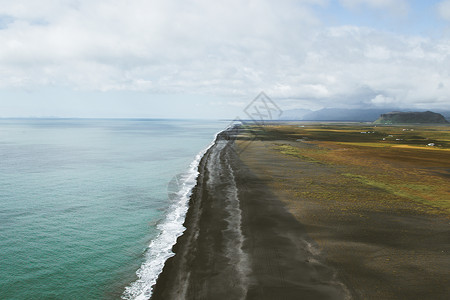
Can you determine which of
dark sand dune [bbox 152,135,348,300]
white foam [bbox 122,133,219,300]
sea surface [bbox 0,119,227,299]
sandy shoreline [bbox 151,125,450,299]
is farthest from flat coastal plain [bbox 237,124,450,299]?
sea surface [bbox 0,119,227,299]

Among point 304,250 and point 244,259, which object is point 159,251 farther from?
point 304,250

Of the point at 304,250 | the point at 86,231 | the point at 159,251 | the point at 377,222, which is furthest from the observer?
the point at 377,222

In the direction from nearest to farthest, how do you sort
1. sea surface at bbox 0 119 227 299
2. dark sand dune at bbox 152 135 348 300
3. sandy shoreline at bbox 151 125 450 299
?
dark sand dune at bbox 152 135 348 300 → sandy shoreline at bbox 151 125 450 299 → sea surface at bbox 0 119 227 299

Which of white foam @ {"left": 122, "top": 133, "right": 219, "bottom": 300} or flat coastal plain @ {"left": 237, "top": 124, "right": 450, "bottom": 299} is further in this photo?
flat coastal plain @ {"left": 237, "top": 124, "right": 450, "bottom": 299}

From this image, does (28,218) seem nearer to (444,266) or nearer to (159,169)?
(159,169)

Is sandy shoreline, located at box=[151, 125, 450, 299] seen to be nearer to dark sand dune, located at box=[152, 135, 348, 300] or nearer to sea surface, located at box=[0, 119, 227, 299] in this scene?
dark sand dune, located at box=[152, 135, 348, 300]

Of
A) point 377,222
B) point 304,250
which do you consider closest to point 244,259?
point 304,250

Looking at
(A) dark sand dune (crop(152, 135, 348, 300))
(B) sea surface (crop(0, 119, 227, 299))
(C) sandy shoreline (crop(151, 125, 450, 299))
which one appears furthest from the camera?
(B) sea surface (crop(0, 119, 227, 299))
